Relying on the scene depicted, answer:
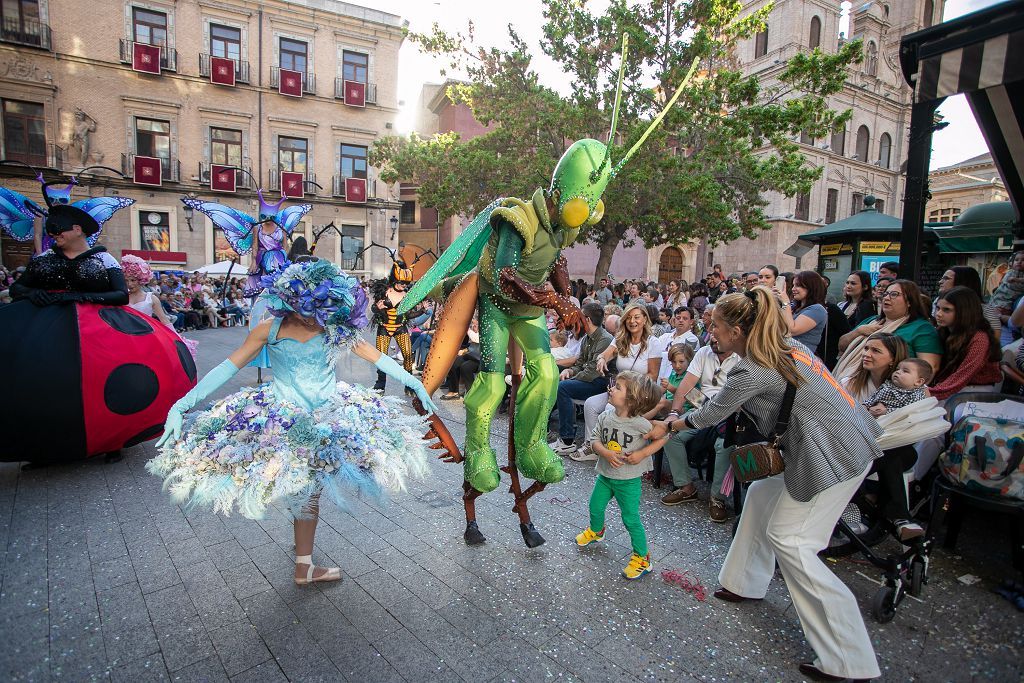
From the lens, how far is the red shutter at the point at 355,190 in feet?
80.8

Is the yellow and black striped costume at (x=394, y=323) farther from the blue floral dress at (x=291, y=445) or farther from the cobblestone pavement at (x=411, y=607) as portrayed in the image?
the blue floral dress at (x=291, y=445)

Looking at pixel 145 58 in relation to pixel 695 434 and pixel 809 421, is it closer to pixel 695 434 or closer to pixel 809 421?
pixel 695 434

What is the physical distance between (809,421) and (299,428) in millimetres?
2481

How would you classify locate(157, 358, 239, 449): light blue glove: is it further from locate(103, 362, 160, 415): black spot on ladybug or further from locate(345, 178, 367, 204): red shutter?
locate(345, 178, 367, 204): red shutter

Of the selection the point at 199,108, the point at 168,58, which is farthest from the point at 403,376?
the point at 168,58

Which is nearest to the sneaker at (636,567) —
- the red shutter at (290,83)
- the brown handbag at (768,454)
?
the brown handbag at (768,454)

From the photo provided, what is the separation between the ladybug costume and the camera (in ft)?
14.1

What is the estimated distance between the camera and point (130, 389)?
Result: 184 inches

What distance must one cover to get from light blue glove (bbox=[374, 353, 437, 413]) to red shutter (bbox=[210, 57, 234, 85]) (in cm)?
2468

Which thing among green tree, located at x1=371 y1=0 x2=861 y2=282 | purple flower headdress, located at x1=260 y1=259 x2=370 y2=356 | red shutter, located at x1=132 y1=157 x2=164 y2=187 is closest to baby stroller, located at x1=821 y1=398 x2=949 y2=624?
purple flower headdress, located at x1=260 y1=259 x2=370 y2=356

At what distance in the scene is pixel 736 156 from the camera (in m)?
14.5

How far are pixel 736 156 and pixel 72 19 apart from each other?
80.5ft

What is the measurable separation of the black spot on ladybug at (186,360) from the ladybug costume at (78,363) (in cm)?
13

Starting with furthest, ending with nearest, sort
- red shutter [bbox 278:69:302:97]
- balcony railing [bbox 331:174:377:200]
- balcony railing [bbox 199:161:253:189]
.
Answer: balcony railing [bbox 331:174:377:200], red shutter [bbox 278:69:302:97], balcony railing [bbox 199:161:253:189]
